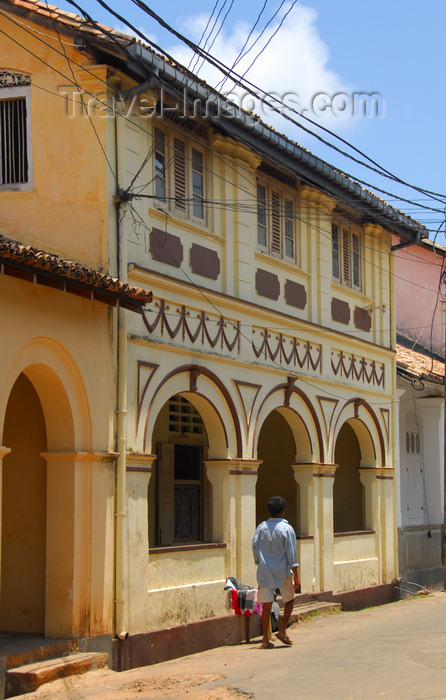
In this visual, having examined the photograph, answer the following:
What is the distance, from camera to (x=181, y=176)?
43.0ft

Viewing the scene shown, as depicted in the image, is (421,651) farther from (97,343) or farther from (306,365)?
(306,365)

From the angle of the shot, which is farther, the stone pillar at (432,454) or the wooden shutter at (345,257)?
the stone pillar at (432,454)

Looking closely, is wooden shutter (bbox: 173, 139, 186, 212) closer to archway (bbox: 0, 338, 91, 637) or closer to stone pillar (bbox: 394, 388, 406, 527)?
archway (bbox: 0, 338, 91, 637)

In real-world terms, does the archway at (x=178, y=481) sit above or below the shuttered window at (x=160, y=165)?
below

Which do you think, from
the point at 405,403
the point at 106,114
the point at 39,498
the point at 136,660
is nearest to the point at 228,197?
the point at 106,114

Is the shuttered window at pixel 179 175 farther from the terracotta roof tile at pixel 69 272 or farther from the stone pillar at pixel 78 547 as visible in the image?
the stone pillar at pixel 78 547

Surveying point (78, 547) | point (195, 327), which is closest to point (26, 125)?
point (195, 327)

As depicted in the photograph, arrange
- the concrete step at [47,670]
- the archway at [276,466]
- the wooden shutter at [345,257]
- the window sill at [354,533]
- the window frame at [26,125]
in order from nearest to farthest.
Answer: the concrete step at [47,670], the window frame at [26,125], the window sill at [354,533], the archway at [276,466], the wooden shutter at [345,257]

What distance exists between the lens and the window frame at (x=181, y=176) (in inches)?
502

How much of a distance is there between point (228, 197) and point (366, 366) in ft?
17.6

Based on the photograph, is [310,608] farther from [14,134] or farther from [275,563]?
[14,134]

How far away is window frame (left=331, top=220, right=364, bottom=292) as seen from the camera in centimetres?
1753

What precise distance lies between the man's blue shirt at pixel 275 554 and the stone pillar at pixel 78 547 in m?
1.66

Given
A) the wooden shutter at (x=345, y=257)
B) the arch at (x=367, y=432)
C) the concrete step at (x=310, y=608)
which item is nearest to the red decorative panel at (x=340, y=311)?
the wooden shutter at (x=345, y=257)
